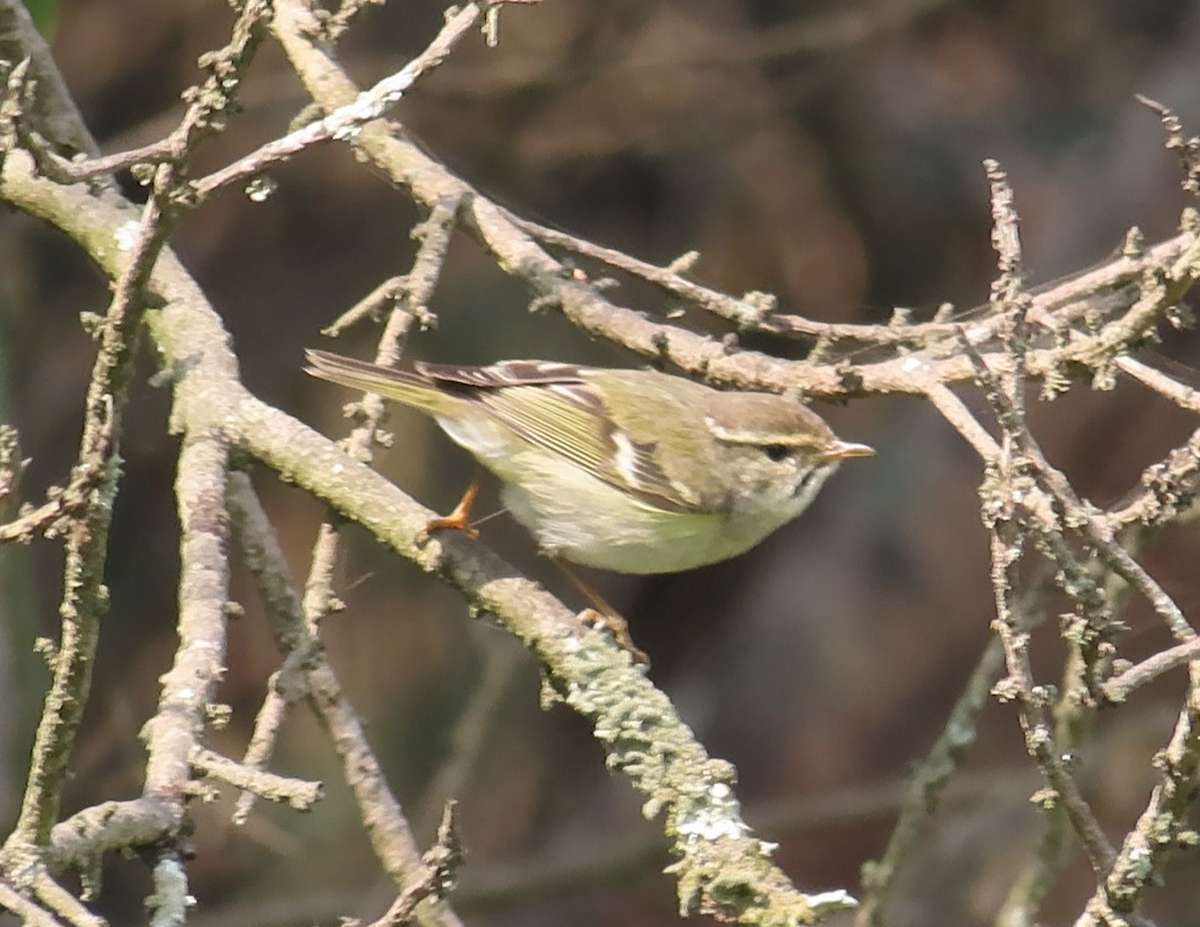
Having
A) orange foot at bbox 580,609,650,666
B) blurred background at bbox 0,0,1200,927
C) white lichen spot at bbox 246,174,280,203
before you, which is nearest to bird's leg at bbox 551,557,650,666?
orange foot at bbox 580,609,650,666

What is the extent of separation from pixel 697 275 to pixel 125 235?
303cm

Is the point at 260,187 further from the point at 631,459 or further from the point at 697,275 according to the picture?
the point at 697,275

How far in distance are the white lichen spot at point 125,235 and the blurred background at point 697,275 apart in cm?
246

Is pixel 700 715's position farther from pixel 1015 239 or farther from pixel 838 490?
pixel 1015 239

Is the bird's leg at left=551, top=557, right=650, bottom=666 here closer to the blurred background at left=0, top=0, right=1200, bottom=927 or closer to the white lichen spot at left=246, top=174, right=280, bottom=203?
the white lichen spot at left=246, top=174, right=280, bottom=203

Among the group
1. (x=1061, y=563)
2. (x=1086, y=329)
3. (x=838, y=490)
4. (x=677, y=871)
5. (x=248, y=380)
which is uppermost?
(x=248, y=380)

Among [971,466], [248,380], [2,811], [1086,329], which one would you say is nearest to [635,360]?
[1086,329]

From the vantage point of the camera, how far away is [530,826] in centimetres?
704

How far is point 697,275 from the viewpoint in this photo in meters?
5.66

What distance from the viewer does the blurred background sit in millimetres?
5699

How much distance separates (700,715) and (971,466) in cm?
145

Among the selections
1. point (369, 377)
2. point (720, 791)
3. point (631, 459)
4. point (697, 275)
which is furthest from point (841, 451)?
point (697, 275)

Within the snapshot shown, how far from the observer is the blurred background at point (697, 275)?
570cm

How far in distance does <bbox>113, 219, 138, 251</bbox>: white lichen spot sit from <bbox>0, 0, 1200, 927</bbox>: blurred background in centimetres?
246
